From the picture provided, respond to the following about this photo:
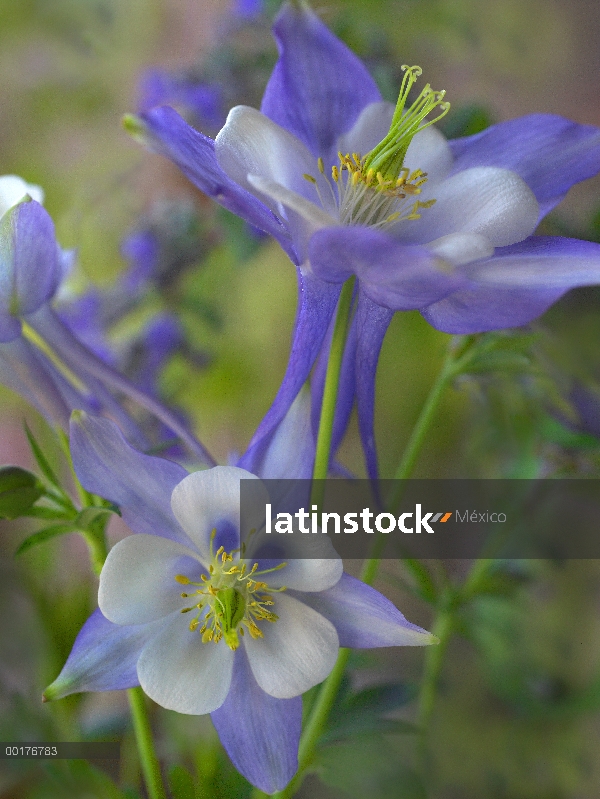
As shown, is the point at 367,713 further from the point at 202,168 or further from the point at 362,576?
the point at 202,168

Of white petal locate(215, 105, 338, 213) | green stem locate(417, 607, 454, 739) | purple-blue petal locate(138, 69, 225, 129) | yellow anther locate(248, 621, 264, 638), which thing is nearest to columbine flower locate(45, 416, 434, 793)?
yellow anther locate(248, 621, 264, 638)

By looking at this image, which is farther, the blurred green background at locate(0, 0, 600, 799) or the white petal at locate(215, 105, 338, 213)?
the blurred green background at locate(0, 0, 600, 799)

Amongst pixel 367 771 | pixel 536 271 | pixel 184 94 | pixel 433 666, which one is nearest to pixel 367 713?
pixel 367 771

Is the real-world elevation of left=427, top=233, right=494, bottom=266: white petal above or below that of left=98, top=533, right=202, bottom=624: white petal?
above

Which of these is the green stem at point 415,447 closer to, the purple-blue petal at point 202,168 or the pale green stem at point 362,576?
the pale green stem at point 362,576

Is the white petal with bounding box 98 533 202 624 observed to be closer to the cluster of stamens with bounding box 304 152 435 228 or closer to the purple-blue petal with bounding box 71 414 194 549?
the purple-blue petal with bounding box 71 414 194 549

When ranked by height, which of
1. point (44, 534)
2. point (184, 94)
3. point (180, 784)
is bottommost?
point (180, 784)

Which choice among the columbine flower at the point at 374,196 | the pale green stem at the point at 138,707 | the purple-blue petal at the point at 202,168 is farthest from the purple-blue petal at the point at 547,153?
the pale green stem at the point at 138,707
